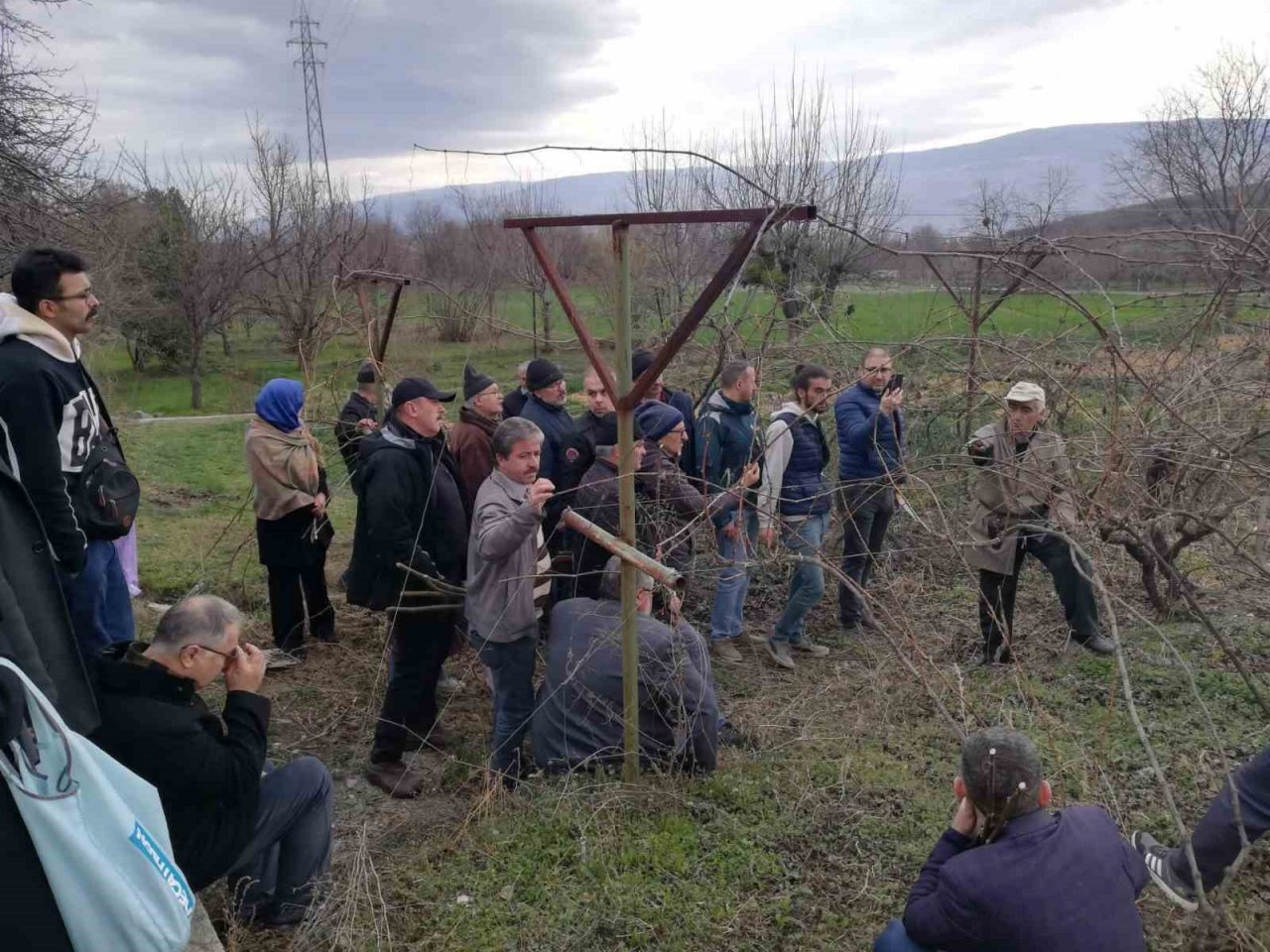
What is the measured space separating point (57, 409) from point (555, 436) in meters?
2.34

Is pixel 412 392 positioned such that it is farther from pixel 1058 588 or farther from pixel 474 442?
pixel 1058 588

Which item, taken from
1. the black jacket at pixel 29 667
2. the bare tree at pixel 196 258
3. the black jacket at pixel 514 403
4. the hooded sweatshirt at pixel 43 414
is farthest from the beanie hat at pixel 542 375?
the bare tree at pixel 196 258

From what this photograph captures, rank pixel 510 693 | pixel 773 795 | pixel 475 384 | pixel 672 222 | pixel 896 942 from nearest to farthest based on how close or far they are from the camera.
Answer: pixel 896 942 → pixel 672 222 → pixel 773 795 → pixel 510 693 → pixel 475 384

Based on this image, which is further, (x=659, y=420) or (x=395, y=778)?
(x=659, y=420)

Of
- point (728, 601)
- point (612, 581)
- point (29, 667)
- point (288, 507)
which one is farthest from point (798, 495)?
point (29, 667)

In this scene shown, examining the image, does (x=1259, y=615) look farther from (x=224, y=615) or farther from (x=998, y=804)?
(x=224, y=615)

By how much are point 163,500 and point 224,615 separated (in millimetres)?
7228

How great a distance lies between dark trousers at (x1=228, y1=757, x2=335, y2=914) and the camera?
2.83 metres

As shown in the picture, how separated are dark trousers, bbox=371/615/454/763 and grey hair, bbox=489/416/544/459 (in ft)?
2.92

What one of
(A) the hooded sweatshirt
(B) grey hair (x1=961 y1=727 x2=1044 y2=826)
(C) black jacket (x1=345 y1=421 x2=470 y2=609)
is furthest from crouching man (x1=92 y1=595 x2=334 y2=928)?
(B) grey hair (x1=961 y1=727 x2=1044 y2=826)

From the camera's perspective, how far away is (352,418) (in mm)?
5812

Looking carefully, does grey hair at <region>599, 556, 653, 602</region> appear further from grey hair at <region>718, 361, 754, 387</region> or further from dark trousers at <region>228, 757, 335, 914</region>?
grey hair at <region>718, 361, 754, 387</region>

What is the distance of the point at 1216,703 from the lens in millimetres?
4297

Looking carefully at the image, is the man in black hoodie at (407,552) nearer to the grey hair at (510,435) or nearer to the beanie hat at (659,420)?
the grey hair at (510,435)
